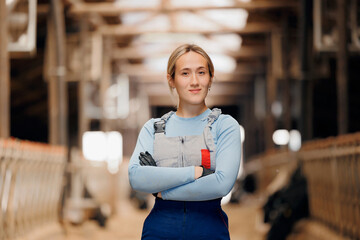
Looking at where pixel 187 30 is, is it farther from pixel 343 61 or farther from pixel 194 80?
pixel 194 80

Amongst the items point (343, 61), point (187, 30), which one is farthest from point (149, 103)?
point (343, 61)

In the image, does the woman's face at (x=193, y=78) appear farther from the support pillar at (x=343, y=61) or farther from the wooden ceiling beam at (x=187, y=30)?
the wooden ceiling beam at (x=187, y=30)

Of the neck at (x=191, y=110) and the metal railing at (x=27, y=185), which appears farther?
the metal railing at (x=27, y=185)

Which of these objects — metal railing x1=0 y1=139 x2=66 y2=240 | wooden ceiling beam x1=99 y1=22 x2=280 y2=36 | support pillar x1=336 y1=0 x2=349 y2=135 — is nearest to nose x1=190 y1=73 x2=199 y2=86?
metal railing x1=0 y1=139 x2=66 y2=240

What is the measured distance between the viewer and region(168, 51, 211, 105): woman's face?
1.80m

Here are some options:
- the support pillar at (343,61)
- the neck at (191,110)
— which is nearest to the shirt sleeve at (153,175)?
the neck at (191,110)

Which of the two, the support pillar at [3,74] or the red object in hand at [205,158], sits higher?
the support pillar at [3,74]

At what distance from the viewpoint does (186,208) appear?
5.85 ft

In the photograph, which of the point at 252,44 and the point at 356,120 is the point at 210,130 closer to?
the point at 252,44

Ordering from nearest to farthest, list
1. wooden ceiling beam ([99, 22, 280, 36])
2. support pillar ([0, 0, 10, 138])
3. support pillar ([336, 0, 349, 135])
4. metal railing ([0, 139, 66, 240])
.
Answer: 1. metal railing ([0, 139, 66, 240])
2. support pillar ([0, 0, 10, 138])
3. support pillar ([336, 0, 349, 135])
4. wooden ceiling beam ([99, 22, 280, 36])

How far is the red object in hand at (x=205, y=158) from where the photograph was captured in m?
1.76

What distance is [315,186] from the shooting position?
7719 mm

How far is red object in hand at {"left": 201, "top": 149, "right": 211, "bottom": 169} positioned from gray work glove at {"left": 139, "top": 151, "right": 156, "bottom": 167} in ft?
0.49

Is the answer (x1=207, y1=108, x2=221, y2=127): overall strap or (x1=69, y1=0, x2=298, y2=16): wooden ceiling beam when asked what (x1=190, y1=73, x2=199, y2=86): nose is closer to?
(x1=207, y1=108, x2=221, y2=127): overall strap
